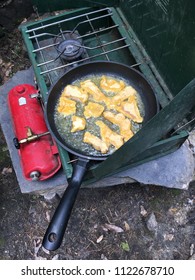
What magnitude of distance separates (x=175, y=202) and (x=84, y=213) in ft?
2.46

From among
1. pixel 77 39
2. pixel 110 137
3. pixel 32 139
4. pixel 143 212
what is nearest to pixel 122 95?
pixel 110 137

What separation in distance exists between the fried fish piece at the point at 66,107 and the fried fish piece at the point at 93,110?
0.09 metres

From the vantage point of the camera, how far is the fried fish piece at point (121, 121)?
2.21 m

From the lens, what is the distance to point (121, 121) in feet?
7.39

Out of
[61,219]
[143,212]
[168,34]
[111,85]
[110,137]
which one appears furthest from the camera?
[143,212]

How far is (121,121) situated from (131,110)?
0.35ft

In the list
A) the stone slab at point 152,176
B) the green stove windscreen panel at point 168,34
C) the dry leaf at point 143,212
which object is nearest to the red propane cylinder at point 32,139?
the stone slab at point 152,176

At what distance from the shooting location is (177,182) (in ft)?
8.14

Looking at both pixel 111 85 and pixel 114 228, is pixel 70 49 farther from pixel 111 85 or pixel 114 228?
pixel 114 228

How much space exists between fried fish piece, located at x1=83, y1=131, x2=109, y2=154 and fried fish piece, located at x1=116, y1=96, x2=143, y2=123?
0.29 meters

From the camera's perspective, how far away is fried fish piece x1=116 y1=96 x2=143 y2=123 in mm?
2256

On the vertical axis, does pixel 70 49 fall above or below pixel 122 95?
above

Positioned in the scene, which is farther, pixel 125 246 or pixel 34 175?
pixel 125 246

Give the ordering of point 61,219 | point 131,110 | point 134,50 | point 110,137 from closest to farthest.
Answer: point 61,219 → point 110,137 → point 131,110 → point 134,50
